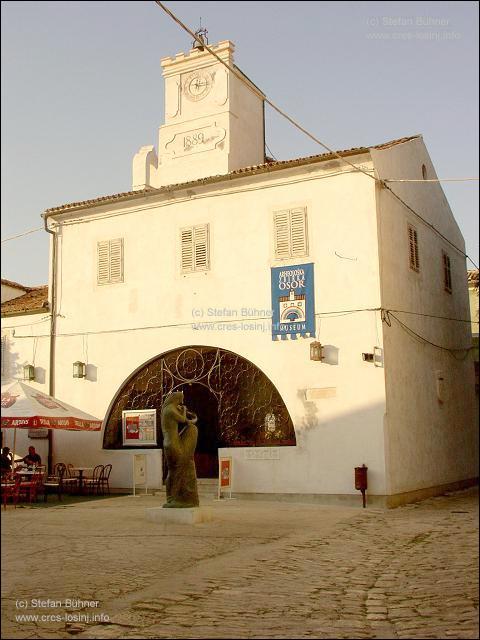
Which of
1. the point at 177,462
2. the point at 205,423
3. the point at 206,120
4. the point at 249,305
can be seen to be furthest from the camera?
the point at 206,120

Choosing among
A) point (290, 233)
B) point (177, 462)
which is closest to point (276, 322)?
point (290, 233)

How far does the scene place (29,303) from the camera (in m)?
20.9

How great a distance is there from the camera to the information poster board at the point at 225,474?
1573 centimetres

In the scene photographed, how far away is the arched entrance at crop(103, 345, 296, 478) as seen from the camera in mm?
16203

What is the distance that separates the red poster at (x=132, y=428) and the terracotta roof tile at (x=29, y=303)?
3916 mm

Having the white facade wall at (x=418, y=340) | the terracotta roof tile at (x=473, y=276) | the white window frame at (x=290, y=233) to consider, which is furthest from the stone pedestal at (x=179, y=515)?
the terracotta roof tile at (x=473, y=276)

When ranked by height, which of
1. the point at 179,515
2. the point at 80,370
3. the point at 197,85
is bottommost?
the point at 179,515

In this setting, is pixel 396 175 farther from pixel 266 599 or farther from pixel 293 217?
pixel 266 599

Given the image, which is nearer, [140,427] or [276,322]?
[276,322]

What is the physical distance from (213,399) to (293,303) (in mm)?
3087

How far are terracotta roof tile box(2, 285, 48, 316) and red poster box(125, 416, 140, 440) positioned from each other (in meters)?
3.92

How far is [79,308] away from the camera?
19047mm

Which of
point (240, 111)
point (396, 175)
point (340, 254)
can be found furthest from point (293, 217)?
point (240, 111)

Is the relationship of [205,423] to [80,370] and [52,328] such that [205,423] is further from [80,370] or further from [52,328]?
[52,328]
